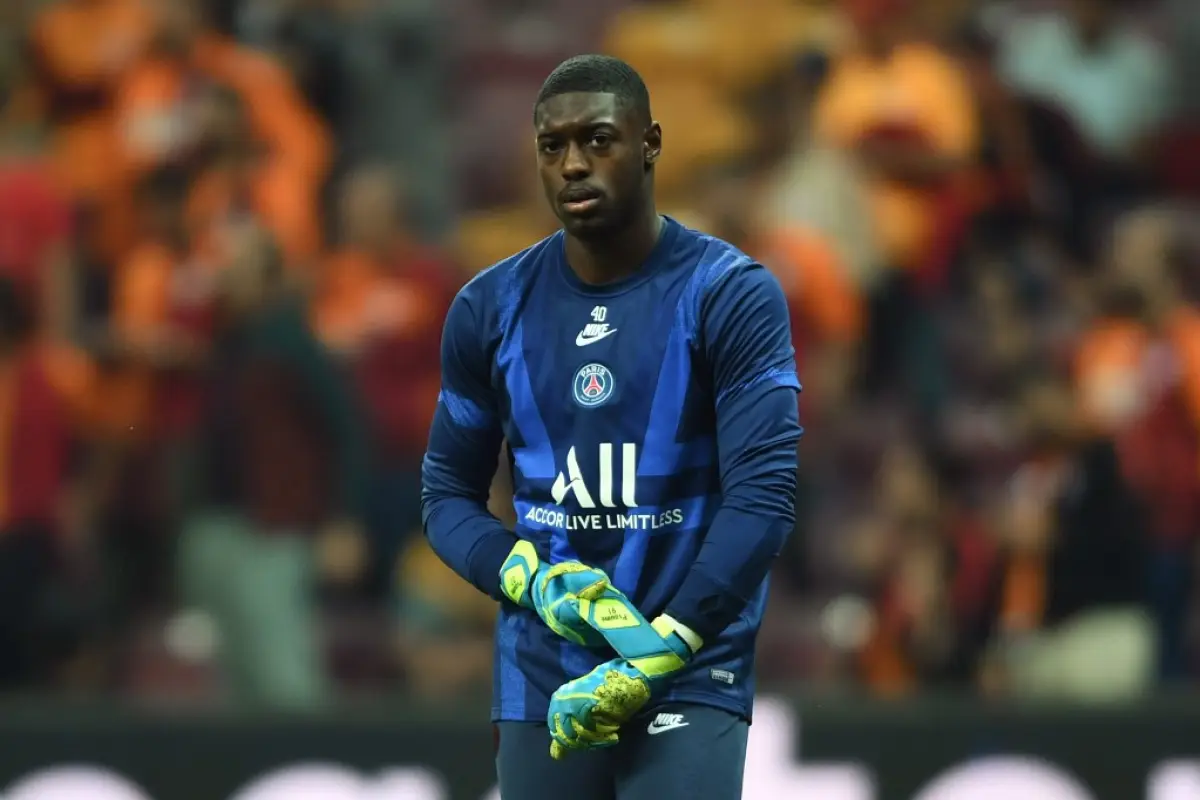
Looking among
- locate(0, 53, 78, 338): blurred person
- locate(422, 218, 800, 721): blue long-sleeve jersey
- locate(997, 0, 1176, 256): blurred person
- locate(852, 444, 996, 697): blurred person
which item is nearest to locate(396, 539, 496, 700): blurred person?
locate(852, 444, 996, 697): blurred person

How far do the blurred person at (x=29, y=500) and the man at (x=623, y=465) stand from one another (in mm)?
3669

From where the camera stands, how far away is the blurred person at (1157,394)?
280 inches

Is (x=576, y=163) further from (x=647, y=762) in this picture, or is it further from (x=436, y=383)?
(x=436, y=383)

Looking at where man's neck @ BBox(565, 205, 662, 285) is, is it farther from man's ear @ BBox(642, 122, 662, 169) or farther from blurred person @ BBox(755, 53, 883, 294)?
blurred person @ BBox(755, 53, 883, 294)

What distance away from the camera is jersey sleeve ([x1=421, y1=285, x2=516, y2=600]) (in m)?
3.92

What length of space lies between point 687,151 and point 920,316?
5.60 ft

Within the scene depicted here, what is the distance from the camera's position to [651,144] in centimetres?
387

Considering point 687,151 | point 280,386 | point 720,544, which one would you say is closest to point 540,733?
point 720,544

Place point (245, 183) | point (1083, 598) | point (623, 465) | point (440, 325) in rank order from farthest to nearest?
1. point (245, 183)
2. point (440, 325)
3. point (1083, 598)
4. point (623, 465)

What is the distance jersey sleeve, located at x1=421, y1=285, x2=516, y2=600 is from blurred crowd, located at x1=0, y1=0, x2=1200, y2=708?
307 centimetres

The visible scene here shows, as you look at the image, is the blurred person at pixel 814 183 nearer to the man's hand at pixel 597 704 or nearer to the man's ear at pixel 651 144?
the man's ear at pixel 651 144

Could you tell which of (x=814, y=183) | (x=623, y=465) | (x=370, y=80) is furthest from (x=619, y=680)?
(x=370, y=80)

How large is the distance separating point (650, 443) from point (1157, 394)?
13.0ft

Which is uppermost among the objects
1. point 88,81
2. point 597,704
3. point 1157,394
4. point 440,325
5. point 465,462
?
point 88,81
